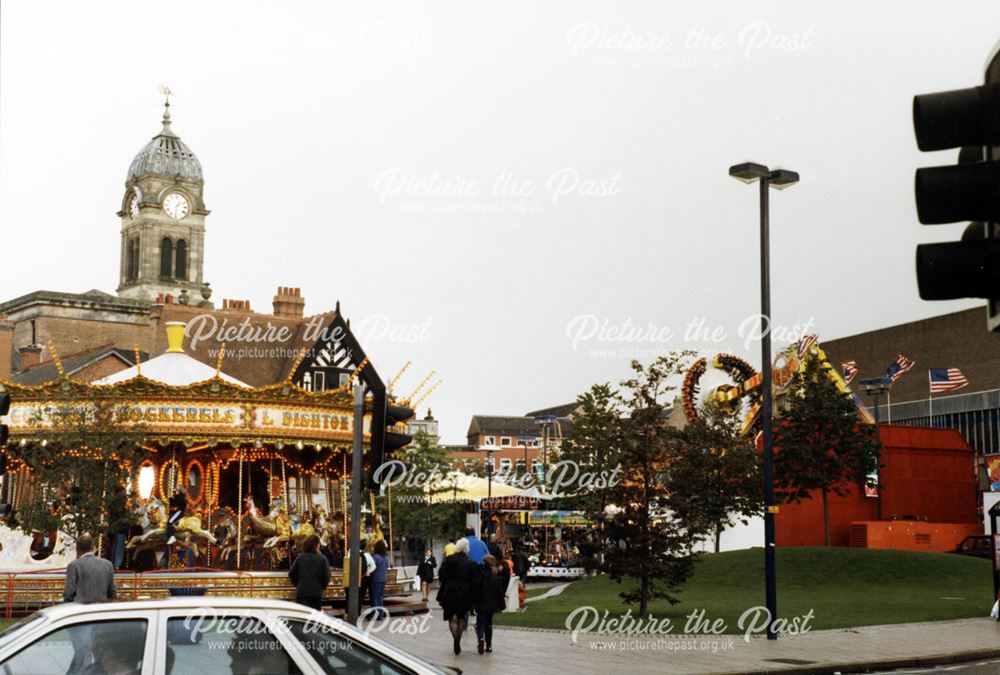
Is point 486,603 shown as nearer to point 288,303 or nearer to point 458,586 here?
point 458,586

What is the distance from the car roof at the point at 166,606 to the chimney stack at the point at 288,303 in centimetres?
6709

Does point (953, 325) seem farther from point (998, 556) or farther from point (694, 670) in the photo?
point (694, 670)

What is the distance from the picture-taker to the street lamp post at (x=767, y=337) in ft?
70.0

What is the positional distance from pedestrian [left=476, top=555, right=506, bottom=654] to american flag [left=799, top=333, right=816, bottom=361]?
30091 mm

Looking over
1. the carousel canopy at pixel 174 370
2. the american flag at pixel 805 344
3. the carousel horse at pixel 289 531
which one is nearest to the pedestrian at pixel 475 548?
the carousel horse at pixel 289 531

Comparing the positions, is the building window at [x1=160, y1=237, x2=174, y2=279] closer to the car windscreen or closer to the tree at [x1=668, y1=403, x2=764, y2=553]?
the tree at [x1=668, y1=403, x2=764, y2=553]

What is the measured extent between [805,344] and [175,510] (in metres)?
26.7

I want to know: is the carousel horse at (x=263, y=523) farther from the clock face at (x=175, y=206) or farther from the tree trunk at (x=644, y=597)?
the clock face at (x=175, y=206)

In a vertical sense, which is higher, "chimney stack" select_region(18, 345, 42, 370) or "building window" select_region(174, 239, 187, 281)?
"building window" select_region(174, 239, 187, 281)

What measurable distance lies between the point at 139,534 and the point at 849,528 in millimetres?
28083

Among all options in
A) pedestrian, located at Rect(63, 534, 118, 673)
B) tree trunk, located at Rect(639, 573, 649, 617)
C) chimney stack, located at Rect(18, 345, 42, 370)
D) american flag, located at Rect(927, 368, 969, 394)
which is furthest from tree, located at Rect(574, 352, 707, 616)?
chimney stack, located at Rect(18, 345, 42, 370)

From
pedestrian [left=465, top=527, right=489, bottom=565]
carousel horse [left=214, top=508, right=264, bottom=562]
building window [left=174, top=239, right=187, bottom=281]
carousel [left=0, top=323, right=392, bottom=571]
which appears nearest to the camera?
pedestrian [left=465, top=527, right=489, bottom=565]

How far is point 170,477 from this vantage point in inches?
1208

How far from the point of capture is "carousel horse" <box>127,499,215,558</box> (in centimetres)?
2778
